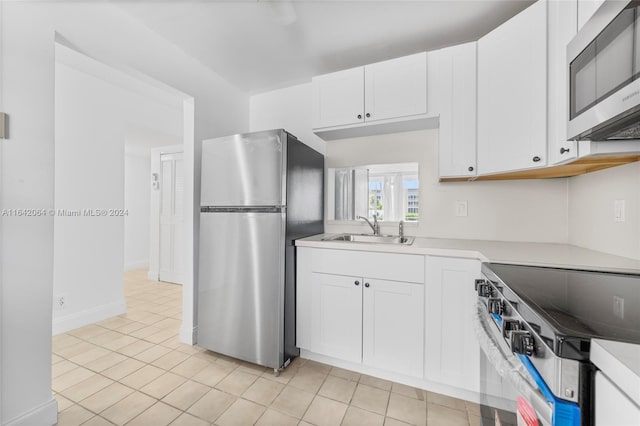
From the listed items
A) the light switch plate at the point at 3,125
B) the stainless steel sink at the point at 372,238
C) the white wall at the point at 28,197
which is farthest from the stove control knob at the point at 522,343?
the light switch plate at the point at 3,125

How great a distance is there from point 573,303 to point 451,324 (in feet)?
3.14

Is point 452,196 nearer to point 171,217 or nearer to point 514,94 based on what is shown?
point 514,94

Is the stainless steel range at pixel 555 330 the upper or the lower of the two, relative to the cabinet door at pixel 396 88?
lower

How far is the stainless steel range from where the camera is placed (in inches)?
22.4

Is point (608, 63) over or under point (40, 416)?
over

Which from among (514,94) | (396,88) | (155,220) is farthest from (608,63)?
(155,220)

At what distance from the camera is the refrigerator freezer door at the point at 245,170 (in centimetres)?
190

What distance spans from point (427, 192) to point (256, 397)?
1.97 meters

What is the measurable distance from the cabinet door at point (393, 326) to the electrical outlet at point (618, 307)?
950mm

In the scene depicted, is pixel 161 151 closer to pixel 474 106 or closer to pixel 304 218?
pixel 304 218

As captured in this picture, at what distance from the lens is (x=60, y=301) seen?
254 cm

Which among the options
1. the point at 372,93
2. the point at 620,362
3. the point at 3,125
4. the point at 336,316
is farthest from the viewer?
the point at 372,93

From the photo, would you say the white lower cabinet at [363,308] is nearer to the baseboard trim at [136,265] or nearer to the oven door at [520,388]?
the oven door at [520,388]

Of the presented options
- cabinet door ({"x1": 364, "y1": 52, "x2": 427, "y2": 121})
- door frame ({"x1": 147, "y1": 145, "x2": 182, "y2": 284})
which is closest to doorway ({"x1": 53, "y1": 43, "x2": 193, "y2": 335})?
door frame ({"x1": 147, "y1": 145, "x2": 182, "y2": 284})
